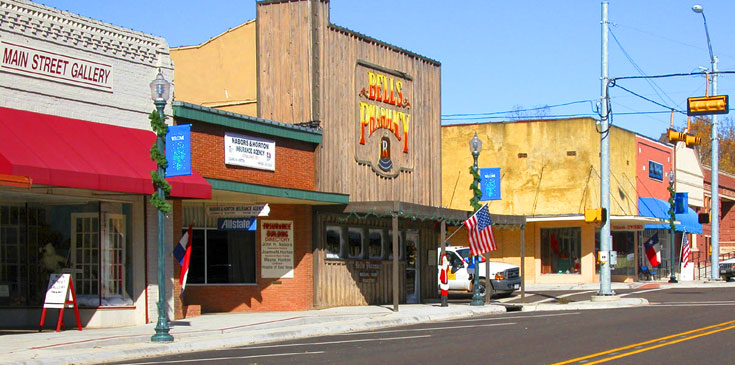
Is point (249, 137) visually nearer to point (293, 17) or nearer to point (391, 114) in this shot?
point (293, 17)

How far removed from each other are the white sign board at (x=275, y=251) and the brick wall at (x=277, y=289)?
0.12m

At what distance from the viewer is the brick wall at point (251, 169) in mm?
22917

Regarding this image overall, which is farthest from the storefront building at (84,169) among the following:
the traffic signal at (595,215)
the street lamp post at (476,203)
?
the traffic signal at (595,215)

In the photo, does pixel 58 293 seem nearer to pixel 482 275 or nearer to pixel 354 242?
pixel 354 242

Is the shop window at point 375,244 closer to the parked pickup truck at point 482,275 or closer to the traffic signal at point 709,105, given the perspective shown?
the parked pickup truck at point 482,275

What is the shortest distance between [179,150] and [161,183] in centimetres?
71

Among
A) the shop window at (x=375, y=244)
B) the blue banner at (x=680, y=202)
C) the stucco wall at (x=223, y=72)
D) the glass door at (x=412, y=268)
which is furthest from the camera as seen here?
the blue banner at (x=680, y=202)

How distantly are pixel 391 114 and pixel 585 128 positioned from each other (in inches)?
708

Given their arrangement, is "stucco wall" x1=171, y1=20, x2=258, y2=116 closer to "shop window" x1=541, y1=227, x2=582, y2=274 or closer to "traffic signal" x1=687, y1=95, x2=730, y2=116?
"traffic signal" x1=687, y1=95, x2=730, y2=116

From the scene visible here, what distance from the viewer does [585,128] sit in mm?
45094

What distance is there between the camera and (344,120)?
2777 centimetres

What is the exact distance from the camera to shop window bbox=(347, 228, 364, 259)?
28497mm

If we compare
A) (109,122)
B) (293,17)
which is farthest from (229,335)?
(293,17)

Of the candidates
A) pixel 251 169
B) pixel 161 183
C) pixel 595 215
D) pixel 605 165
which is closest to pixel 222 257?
pixel 251 169
